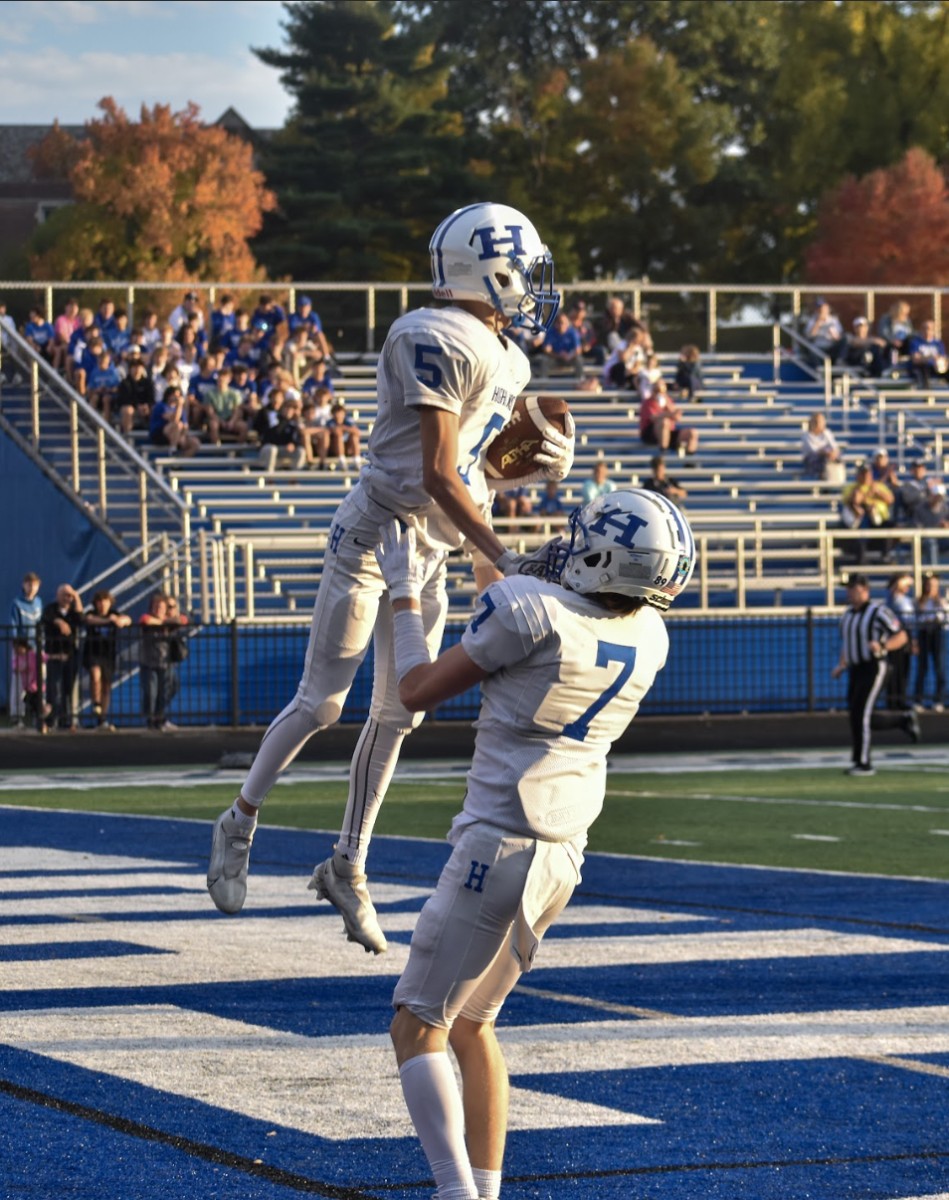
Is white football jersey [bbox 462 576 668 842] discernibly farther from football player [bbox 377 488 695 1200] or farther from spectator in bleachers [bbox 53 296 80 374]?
spectator in bleachers [bbox 53 296 80 374]

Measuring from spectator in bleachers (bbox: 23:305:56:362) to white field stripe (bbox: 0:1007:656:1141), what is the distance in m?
18.8

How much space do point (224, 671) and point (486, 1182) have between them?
16033 mm

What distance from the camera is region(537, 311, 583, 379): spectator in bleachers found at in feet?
94.5

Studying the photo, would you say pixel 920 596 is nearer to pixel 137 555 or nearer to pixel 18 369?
pixel 137 555

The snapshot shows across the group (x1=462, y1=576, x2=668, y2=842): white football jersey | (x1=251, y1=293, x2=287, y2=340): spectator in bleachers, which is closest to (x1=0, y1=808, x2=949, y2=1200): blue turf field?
(x1=462, y1=576, x2=668, y2=842): white football jersey

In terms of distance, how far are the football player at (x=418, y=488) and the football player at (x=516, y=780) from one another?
2.28 feet

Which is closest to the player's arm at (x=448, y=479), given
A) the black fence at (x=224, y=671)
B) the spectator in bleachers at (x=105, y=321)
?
the black fence at (x=224, y=671)

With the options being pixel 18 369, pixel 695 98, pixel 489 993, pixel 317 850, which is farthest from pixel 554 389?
pixel 695 98

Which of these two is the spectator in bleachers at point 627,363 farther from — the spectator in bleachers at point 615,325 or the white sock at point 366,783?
the white sock at point 366,783

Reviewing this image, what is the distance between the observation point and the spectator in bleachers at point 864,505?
2453 cm

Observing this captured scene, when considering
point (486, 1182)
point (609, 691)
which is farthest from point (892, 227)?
point (486, 1182)

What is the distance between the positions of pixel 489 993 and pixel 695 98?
60539 mm

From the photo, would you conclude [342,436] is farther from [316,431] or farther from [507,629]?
[507,629]

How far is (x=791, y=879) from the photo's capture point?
1159 cm
